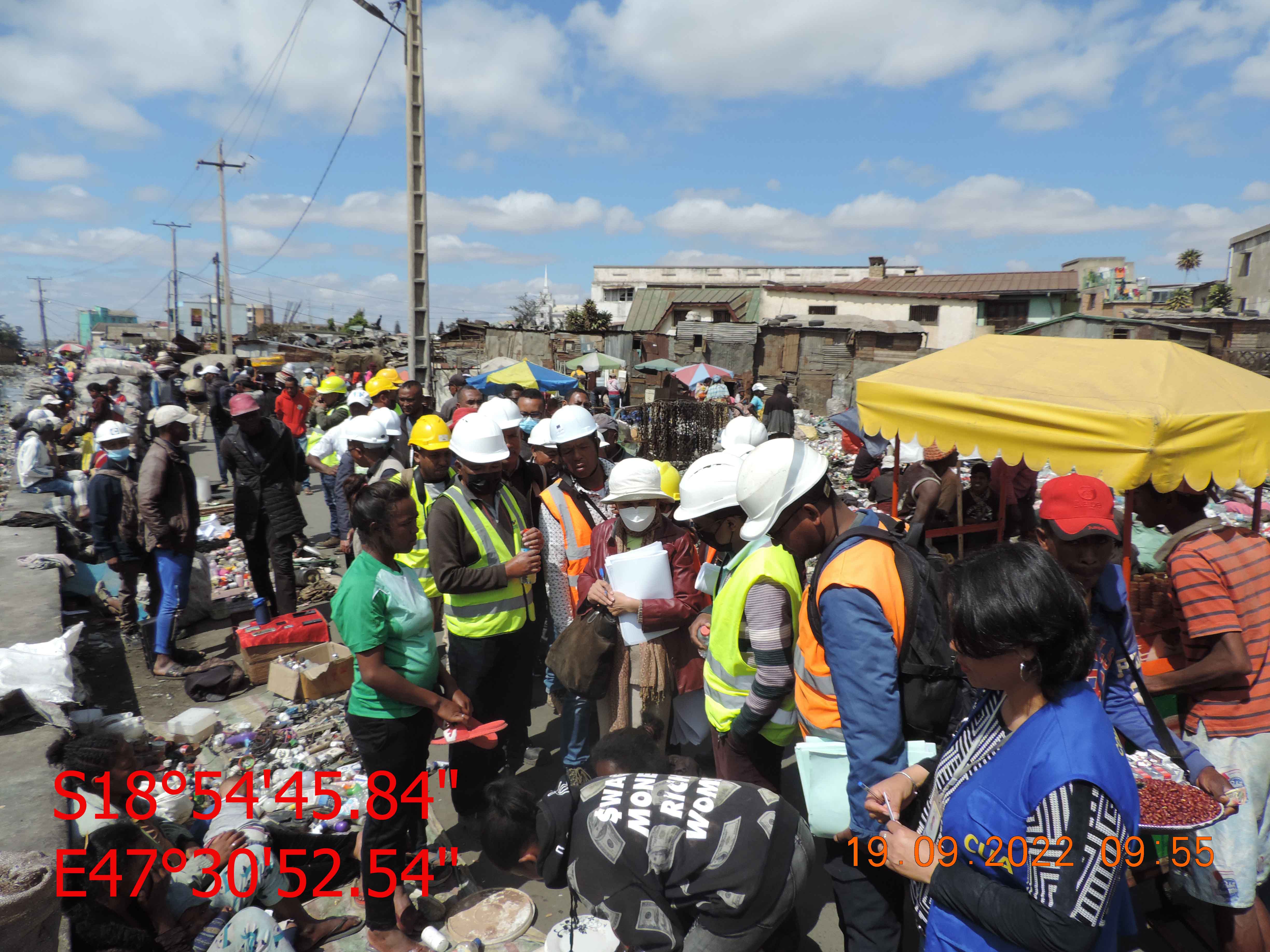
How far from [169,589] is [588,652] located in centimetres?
380

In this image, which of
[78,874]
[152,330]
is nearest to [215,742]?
[78,874]

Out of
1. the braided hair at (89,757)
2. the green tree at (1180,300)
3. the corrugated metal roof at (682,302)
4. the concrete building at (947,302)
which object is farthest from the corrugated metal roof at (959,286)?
the braided hair at (89,757)

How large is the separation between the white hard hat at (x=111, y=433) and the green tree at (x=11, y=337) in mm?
75547

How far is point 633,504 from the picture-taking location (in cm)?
316

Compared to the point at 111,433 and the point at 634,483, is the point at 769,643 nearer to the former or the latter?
the point at 634,483

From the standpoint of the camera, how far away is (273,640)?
17.0ft

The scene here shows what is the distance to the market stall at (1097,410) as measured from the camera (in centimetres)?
314

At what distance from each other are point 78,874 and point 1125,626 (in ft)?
11.7

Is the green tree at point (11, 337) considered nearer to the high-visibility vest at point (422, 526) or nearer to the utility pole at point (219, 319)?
the utility pole at point (219, 319)

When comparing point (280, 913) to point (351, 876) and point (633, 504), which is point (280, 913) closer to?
point (351, 876)

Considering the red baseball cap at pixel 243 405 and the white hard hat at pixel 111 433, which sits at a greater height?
the red baseball cap at pixel 243 405

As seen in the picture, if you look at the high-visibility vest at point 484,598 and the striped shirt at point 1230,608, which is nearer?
the striped shirt at point 1230,608

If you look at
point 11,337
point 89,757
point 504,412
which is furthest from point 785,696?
point 11,337

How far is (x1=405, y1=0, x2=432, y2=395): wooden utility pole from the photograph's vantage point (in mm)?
10305
